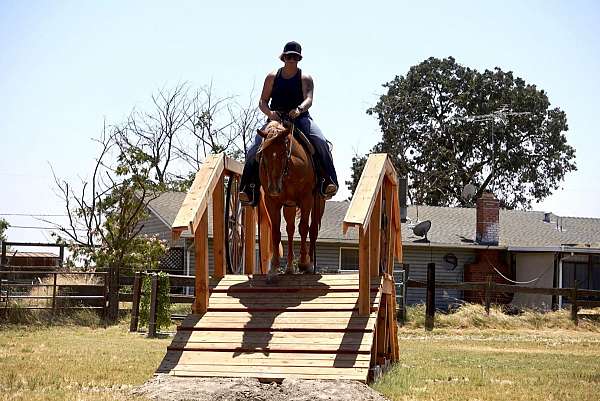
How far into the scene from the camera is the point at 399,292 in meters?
26.1

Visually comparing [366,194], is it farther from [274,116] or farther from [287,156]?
[274,116]

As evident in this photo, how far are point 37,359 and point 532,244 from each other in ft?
73.4

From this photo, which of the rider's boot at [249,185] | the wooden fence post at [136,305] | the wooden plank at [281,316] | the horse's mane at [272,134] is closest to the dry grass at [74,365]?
the wooden plank at [281,316]

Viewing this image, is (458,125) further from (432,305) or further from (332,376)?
(332,376)

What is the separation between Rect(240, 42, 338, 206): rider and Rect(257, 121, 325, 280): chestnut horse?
0.21 metres

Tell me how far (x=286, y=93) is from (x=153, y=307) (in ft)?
29.2

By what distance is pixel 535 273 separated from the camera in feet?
102

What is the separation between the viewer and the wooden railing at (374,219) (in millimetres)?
9016

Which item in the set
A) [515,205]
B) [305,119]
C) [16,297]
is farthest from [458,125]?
[305,119]

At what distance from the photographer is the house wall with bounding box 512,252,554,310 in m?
30.4

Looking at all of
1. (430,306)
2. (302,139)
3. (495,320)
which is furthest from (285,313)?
(495,320)

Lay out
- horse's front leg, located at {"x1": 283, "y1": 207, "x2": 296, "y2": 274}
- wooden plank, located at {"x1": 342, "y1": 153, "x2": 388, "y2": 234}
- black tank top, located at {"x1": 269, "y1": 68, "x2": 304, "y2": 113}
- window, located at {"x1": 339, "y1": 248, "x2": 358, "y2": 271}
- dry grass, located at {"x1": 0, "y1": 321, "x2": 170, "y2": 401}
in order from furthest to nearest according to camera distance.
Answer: window, located at {"x1": 339, "y1": 248, "x2": 358, "y2": 271} < black tank top, located at {"x1": 269, "y1": 68, "x2": 304, "y2": 113} < horse's front leg, located at {"x1": 283, "y1": 207, "x2": 296, "y2": 274} < wooden plank, located at {"x1": 342, "y1": 153, "x2": 388, "y2": 234} < dry grass, located at {"x1": 0, "y1": 321, "x2": 170, "y2": 401}

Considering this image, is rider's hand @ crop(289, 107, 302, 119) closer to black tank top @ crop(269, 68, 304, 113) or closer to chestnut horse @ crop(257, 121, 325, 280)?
chestnut horse @ crop(257, 121, 325, 280)

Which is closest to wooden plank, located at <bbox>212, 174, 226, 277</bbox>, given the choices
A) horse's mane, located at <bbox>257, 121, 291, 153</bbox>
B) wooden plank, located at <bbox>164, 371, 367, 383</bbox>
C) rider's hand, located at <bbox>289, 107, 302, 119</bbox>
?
horse's mane, located at <bbox>257, 121, 291, 153</bbox>
